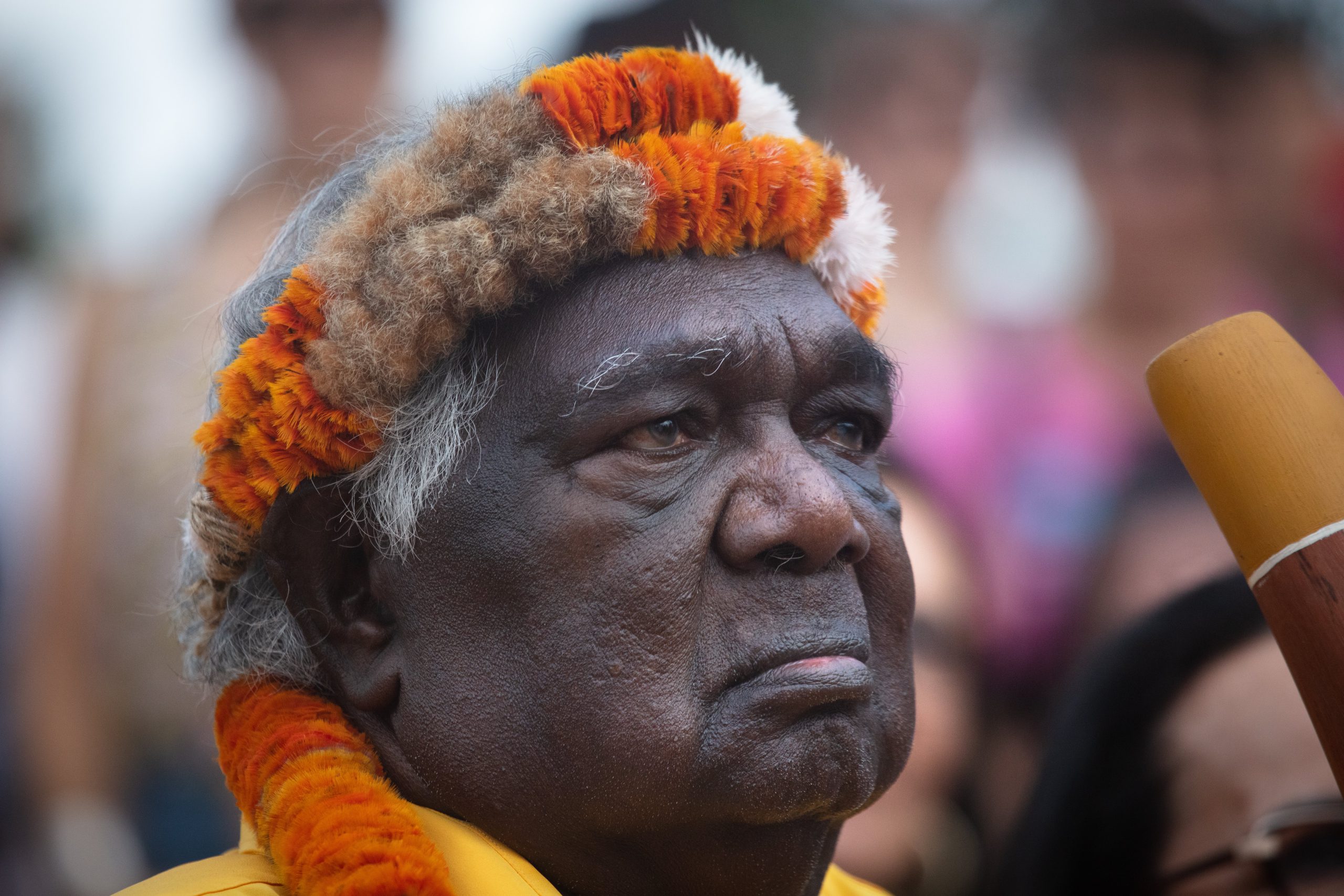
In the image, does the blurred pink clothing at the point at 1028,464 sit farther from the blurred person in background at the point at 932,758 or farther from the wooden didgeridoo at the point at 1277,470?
the wooden didgeridoo at the point at 1277,470

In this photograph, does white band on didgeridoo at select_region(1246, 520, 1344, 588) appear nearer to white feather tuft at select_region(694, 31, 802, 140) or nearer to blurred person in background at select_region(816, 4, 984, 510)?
white feather tuft at select_region(694, 31, 802, 140)

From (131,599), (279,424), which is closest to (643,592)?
(279,424)

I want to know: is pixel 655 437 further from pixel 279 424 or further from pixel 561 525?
pixel 279 424

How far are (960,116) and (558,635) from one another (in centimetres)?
394

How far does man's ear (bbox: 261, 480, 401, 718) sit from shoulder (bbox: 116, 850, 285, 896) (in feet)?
0.98

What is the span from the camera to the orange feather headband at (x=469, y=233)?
81.4 inches

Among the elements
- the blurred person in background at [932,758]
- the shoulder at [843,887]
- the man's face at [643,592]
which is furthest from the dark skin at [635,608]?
the blurred person in background at [932,758]

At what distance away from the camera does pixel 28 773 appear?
13.4ft

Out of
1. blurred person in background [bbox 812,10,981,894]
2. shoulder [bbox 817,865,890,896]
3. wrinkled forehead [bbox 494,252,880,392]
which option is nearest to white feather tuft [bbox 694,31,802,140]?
wrinkled forehead [bbox 494,252,880,392]

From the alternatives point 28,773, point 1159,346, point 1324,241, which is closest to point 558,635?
point 28,773

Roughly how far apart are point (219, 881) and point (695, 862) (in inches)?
29.3

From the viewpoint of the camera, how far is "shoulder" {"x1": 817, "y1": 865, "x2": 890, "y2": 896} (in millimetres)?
2654

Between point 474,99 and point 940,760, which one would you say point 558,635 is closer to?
point 474,99

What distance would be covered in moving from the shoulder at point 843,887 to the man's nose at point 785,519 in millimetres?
912
